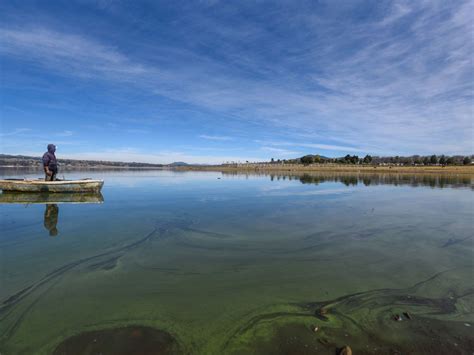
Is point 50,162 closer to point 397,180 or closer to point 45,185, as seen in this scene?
point 45,185

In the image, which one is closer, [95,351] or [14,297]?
[95,351]

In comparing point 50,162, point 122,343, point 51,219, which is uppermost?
point 50,162

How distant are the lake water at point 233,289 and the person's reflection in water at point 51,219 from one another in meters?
0.12

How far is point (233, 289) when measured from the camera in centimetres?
479

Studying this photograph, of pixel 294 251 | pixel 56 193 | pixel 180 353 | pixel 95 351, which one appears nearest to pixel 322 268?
pixel 294 251

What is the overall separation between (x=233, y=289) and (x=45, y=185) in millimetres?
19012

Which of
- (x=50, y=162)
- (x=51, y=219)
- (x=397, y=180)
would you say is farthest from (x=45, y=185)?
(x=397, y=180)

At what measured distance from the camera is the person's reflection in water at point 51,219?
8.60m

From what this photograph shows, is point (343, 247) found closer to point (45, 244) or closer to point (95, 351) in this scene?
point (95, 351)

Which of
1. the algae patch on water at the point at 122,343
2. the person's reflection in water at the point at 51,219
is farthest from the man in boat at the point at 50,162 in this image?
the algae patch on water at the point at 122,343

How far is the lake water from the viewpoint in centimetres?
339

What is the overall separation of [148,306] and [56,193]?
18.8 m

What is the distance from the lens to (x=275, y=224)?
9852 millimetres

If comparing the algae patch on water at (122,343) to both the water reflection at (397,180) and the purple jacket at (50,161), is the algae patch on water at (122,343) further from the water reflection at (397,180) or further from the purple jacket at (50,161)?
the water reflection at (397,180)
